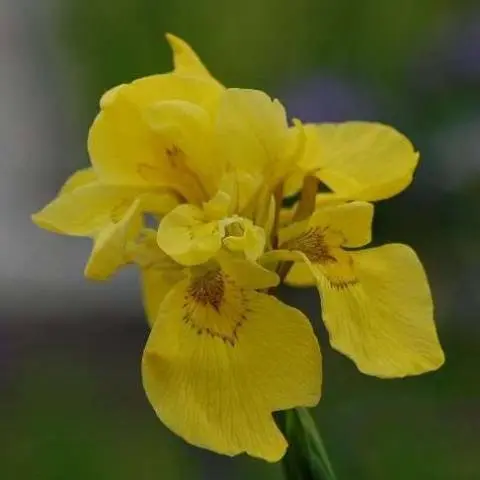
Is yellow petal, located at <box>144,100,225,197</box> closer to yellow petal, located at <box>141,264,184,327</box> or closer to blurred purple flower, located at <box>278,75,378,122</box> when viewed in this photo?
yellow petal, located at <box>141,264,184,327</box>

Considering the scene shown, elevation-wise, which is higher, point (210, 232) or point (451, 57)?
point (210, 232)

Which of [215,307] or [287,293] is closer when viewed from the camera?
[215,307]

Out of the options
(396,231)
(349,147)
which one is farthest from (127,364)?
(349,147)

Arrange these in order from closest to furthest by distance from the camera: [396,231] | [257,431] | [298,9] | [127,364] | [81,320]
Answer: [257,431]
[396,231]
[127,364]
[298,9]
[81,320]

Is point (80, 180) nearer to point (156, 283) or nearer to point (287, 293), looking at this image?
point (156, 283)

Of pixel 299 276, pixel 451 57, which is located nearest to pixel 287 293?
pixel 451 57

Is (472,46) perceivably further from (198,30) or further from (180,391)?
(180,391)

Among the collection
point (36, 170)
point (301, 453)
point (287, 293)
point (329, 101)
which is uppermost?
point (301, 453)
